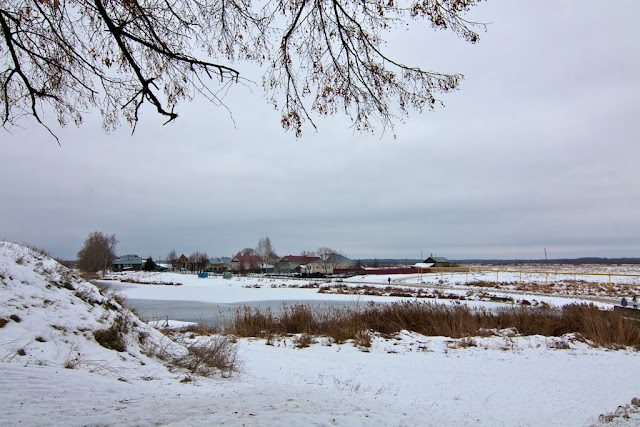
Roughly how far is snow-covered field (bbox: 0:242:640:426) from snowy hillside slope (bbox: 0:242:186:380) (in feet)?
0.09

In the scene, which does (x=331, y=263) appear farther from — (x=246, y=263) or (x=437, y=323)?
(x=437, y=323)

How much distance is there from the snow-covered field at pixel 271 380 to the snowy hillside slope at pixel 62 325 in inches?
1.1

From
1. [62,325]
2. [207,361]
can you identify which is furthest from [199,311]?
[62,325]

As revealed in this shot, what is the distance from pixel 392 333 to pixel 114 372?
9785 millimetres

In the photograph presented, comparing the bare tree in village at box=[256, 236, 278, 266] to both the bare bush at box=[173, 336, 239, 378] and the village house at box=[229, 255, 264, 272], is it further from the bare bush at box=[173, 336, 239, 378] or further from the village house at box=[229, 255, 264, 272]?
the bare bush at box=[173, 336, 239, 378]

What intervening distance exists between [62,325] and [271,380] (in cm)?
376

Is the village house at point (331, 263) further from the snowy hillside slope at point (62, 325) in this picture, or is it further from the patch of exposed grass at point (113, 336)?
the patch of exposed grass at point (113, 336)

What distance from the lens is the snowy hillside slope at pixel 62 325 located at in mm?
5887

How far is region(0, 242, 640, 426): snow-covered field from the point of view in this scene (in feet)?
14.0

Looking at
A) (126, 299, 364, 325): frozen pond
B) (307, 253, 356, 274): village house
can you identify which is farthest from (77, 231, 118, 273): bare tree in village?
(126, 299, 364, 325): frozen pond

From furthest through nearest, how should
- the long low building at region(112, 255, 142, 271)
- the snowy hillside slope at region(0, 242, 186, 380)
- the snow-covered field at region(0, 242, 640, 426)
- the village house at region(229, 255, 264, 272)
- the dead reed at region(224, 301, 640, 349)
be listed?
the long low building at region(112, 255, 142, 271)
the village house at region(229, 255, 264, 272)
the dead reed at region(224, 301, 640, 349)
the snowy hillside slope at region(0, 242, 186, 380)
the snow-covered field at region(0, 242, 640, 426)

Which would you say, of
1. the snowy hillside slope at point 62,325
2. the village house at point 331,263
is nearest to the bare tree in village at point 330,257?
the village house at point 331,263

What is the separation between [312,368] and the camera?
9.00 m

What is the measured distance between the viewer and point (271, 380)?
297 inches
